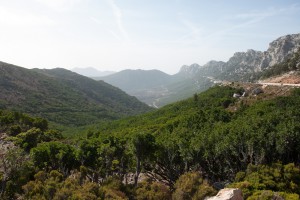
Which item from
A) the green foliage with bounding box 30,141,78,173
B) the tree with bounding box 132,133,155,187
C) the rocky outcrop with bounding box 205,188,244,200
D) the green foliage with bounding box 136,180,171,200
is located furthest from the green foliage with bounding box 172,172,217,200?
the green foliage with bounding box 30,141,78,173

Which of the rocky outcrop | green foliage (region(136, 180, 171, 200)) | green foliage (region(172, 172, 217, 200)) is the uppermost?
the rocky outcrop

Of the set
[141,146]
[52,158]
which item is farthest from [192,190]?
[52,158]

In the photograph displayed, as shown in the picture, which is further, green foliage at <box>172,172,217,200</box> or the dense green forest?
the dense green forest

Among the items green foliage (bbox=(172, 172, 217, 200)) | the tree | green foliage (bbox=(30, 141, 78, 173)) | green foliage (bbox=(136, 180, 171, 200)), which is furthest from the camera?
green foliage (bbox=(30, 141, 78, 173))

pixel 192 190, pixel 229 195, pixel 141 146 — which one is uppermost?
pixel 141 146

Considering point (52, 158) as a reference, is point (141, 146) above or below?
above

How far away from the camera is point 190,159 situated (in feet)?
146

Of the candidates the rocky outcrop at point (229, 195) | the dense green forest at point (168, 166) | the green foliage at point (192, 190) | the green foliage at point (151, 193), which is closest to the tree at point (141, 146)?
the dense green forest at point (168, 166)

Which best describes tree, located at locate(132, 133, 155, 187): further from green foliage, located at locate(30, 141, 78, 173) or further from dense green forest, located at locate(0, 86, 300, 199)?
green foliage, located at locate(30, 141, 78, 173)

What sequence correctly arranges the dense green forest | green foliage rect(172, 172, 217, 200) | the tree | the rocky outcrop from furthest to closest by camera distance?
the tree
the dense green forest
green foliage rect(172, 172, 217, 200)
the rocky outcrop

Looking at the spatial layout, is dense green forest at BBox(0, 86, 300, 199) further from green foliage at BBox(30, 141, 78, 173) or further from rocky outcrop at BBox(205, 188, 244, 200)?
rocky outcrop at BBox(205, 188, 244, 200)

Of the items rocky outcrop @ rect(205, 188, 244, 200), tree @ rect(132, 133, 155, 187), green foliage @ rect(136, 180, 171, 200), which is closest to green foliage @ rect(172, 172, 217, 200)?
green foliage @ rect(136, 180, 171, 200)

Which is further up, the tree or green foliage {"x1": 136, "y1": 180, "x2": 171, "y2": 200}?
the tree

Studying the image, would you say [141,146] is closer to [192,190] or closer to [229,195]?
[192,190]
